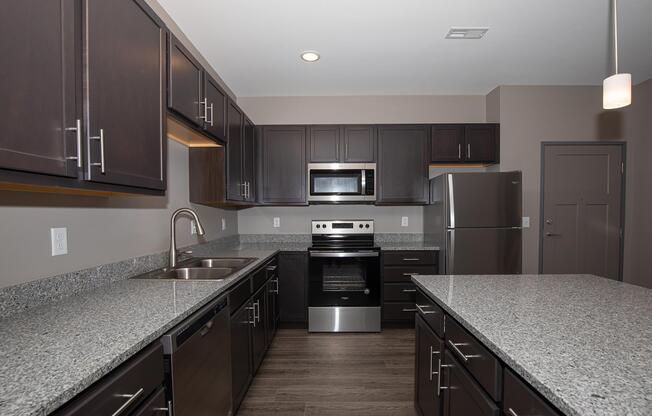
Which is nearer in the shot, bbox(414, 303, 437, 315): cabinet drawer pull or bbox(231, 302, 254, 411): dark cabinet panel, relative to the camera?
bbox(414, 303, 437, 315): cabinet drawer pull

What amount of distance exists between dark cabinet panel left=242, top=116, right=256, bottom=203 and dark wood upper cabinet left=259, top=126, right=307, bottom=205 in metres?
0.16

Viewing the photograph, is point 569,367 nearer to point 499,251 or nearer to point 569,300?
point 569,300

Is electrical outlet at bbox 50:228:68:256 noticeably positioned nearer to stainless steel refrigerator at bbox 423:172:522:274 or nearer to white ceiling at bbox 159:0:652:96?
white ceiling at bbox 159:0:652:96

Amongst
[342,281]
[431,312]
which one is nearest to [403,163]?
[342,281]

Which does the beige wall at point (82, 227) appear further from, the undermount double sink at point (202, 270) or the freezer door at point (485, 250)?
the freezer door at point (485, 250)

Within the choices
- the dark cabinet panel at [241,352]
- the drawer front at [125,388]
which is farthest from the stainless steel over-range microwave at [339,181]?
the drawer front at [125,388]

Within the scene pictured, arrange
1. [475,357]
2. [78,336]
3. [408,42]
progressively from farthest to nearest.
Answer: [408,42]
[475,357]
[78,336]

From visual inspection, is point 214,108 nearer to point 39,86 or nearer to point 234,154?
point 234,154

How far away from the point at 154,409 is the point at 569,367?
1224mm

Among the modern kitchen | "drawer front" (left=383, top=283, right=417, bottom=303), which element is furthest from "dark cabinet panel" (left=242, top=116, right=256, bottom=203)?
"drawer front" (left=383, top=283, right=417, bottom=303)

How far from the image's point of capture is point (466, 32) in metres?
2.34

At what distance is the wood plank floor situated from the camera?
199 centimetres

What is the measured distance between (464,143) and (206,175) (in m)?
2.75

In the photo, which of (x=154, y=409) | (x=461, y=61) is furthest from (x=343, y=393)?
(x=461, y=61)
